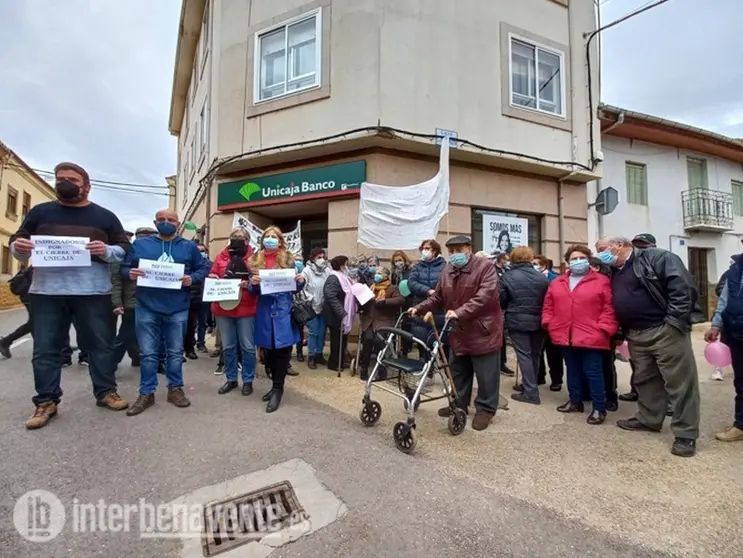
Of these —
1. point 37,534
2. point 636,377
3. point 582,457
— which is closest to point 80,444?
point 37,534

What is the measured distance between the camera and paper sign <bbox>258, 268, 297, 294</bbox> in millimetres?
4297

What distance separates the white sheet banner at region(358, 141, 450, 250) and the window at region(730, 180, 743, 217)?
45.6ft

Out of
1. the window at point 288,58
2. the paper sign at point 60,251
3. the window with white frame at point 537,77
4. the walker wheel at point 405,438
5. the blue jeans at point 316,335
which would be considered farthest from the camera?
the window with white frame at point 537,77

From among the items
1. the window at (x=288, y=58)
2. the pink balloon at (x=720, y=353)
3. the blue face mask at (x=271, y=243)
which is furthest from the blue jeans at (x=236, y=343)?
the window at (x=288, y=58)

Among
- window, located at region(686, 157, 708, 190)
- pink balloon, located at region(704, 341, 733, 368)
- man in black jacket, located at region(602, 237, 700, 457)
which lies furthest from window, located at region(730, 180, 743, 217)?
man in black jacket, located at region(602, 237, 700, 457)

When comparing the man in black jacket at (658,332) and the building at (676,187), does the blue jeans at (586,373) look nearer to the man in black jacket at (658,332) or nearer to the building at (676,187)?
the man in black jacket at (658,332)

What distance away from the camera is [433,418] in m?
4.24

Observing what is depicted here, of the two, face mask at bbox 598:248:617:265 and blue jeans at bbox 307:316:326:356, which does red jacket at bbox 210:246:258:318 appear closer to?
blue jeans at bbox 307:316:326:356

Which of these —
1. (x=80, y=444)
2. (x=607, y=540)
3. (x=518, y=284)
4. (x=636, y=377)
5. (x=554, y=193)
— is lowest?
(x=607, y=540)

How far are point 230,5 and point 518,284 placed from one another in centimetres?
949

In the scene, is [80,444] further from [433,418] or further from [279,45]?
[279,45]

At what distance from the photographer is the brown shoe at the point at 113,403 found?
13.2 feet

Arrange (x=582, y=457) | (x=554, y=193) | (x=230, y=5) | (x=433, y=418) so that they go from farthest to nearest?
(x=554, y=193) → (x=230, y=5) → (x=433, y=418) → (x=582, y=457)

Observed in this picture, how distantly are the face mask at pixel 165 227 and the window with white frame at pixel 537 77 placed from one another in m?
8.32
